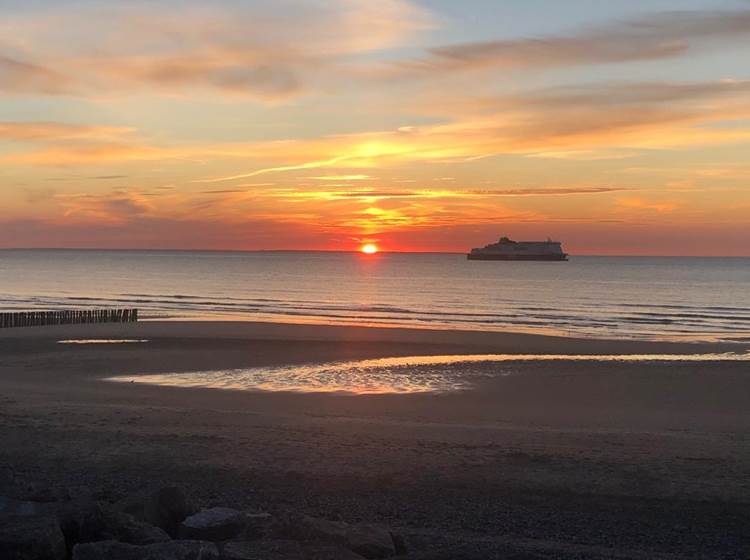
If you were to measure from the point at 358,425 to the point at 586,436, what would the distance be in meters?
4.43

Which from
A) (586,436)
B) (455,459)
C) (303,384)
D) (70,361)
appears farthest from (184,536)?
(70,361)

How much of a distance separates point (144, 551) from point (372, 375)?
18514mm

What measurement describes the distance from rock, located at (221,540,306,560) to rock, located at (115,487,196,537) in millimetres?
1518

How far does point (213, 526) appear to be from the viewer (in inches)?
331

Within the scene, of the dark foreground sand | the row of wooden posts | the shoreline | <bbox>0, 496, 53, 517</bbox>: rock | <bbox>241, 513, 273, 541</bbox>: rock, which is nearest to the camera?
<bbox>241, 513, 273, 541</bbox>: rock

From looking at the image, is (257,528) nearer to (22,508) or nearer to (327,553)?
(327,553)

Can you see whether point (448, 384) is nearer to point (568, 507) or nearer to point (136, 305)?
point (568, 507)

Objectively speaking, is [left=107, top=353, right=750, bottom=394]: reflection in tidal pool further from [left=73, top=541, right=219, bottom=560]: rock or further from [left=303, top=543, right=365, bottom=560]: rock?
[left=73, top=541, right=219, bottom=560]: rock

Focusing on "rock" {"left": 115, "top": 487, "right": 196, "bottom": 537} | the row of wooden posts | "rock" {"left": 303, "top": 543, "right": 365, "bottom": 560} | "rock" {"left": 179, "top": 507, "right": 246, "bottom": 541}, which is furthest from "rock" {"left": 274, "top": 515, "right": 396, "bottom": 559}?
the row of wooden posts

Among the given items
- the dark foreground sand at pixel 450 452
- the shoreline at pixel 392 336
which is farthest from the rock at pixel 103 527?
the shoreline at pixel 392 336

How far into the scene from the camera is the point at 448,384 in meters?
23.6

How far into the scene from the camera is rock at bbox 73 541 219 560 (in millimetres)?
7051

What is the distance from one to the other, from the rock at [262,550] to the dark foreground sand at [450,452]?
6.56 feet

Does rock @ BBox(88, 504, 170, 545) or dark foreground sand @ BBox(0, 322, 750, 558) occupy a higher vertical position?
rock @ BBox(88, 504, 170, 545)
